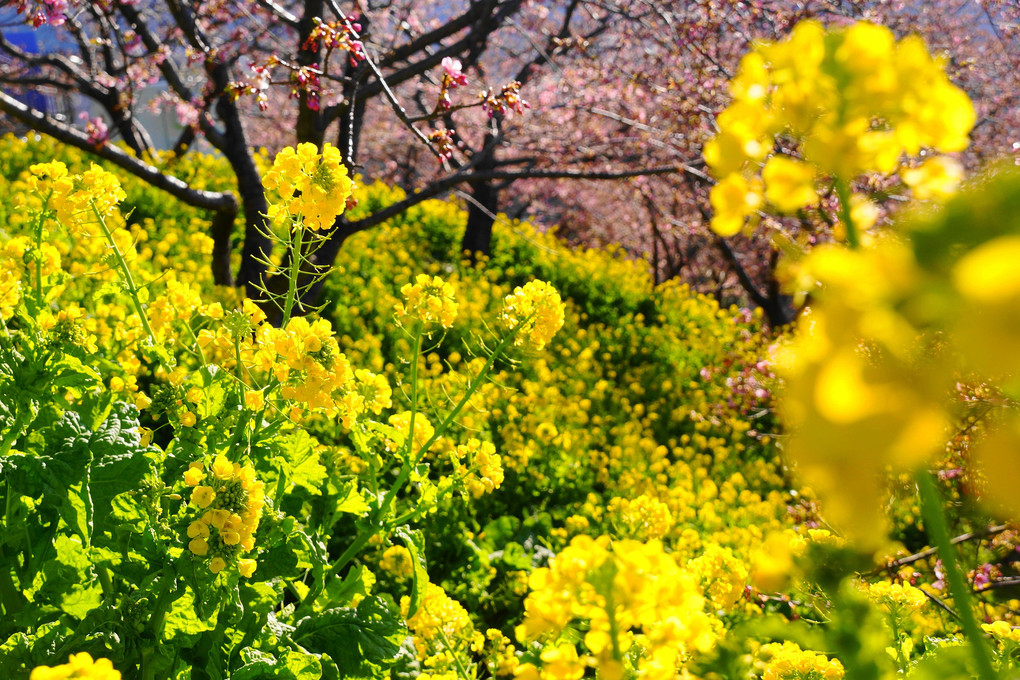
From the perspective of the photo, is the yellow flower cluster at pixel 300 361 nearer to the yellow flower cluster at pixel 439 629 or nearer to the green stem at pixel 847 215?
the yellow flower cluster at pixel 439 629

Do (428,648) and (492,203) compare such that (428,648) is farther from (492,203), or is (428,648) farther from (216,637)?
(492,203)

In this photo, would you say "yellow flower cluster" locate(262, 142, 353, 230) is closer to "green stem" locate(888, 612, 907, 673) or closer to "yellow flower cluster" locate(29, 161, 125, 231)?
"yellow flower cluster" locate(29, 161, 125, 231)

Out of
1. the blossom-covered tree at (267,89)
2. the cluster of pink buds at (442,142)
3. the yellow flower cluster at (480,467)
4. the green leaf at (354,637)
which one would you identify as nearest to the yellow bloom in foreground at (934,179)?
the yellow flower cluster at (480,467)

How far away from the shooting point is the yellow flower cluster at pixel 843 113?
62cm

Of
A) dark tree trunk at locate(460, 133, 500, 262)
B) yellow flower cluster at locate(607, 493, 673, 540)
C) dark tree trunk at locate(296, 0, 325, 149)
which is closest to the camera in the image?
yellow flower cluster at locate(607, 493, 673, 540)

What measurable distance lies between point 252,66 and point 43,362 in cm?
250

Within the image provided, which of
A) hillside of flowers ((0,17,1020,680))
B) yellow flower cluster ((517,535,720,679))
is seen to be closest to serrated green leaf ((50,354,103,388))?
hillside of flowers ((0,17,1020,680))

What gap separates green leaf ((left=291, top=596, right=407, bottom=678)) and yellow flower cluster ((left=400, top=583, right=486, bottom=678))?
0.08m

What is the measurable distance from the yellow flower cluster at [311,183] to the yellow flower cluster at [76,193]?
1.81 ft

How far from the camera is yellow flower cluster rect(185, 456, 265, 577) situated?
1.46 m

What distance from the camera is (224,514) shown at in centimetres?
146

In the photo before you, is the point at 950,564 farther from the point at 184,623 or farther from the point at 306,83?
the point at 306,83

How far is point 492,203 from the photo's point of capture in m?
7.91

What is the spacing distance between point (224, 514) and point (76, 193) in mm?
1204
